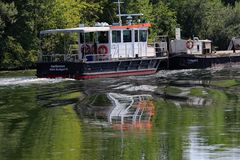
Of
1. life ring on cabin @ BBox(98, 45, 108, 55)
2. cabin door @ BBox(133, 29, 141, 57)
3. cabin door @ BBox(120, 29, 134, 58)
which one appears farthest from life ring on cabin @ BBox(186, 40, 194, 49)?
life ring on cabin @ BBox(98, 45, 108, 55)

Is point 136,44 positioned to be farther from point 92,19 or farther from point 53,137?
point 53,137

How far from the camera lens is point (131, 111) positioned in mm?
25375

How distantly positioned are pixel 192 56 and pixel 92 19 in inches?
814

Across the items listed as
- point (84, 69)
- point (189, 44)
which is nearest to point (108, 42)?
point (84, 69)

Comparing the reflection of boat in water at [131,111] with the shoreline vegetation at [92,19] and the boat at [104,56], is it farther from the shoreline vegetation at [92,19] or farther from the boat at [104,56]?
the shoreline vegetation at [92,19]

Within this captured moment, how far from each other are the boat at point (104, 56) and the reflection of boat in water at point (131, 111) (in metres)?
9.75

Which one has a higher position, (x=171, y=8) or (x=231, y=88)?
(x=171, y=8)

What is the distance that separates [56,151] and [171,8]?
64869 millimetres

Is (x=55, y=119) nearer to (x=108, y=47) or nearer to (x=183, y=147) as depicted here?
(x=183, y=147)

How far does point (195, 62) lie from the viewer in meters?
52.2

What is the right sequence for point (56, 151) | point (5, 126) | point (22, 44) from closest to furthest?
1. point (56, 151)
2. point (5, 126)
3. point (22, 44)

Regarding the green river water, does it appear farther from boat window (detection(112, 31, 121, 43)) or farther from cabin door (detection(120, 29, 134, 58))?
cabin door (detection(120, 29, 134, 58))

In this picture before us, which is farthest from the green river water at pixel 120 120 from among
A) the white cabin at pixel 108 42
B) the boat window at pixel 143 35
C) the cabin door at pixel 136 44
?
the boat window at pixel 143 35

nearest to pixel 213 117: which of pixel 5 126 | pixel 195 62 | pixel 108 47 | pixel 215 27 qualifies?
pixel 5 126
